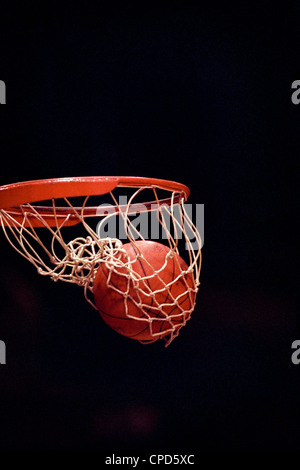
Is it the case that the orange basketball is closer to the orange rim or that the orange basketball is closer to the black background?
the orange rim

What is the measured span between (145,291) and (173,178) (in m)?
0.80

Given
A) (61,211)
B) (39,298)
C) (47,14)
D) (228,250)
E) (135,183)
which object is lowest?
(39,298)

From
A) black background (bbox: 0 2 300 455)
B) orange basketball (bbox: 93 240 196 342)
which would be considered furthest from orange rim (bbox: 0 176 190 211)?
black background (bbox: 0 2 300 455)

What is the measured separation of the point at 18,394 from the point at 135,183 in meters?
1.33

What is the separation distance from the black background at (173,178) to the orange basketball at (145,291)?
0.57 meters

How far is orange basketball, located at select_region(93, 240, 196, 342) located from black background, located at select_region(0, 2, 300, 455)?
22.6 inches

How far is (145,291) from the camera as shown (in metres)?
1.55

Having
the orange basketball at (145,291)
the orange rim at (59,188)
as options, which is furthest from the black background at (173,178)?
the orange rim at (59,188)

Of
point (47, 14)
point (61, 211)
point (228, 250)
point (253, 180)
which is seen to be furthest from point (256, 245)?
point (47, 14)

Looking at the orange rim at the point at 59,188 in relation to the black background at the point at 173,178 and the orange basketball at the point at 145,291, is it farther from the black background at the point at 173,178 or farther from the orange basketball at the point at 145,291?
the black background at the point at 173,178

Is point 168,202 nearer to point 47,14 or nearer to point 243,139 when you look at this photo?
point 243,139

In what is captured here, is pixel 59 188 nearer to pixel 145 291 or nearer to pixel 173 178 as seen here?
pixel 145 291

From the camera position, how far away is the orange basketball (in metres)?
1.55

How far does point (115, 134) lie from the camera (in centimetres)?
218
